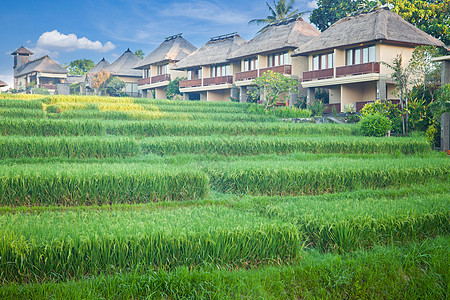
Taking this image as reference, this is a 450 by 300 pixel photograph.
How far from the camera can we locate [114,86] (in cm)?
4053

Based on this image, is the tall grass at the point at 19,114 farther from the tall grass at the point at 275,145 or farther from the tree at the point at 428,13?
the tree at the point at 428,13

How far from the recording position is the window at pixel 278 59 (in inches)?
1153

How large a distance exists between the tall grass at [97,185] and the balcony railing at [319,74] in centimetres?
1834

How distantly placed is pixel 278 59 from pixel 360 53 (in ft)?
24.0

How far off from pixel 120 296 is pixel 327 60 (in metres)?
24.6

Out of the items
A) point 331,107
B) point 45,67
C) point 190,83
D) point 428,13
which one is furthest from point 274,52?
point 45,67

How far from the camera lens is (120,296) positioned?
3.89 meters

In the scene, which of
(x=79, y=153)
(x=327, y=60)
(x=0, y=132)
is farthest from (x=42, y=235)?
(x=327, y=60)

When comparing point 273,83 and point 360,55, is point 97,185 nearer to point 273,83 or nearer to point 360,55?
point 273,83

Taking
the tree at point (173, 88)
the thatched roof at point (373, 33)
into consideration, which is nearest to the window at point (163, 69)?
the tree at point (173, 88)

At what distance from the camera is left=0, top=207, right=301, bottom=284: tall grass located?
429 cm

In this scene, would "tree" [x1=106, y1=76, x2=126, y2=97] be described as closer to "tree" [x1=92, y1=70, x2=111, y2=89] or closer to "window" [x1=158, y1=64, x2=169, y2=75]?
"tree" [x1=92, y1=70, x2=111, y2=89]

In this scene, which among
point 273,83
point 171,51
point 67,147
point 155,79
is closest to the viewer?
point 67,147

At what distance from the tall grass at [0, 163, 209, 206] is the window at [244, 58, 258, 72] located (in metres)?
24.2
